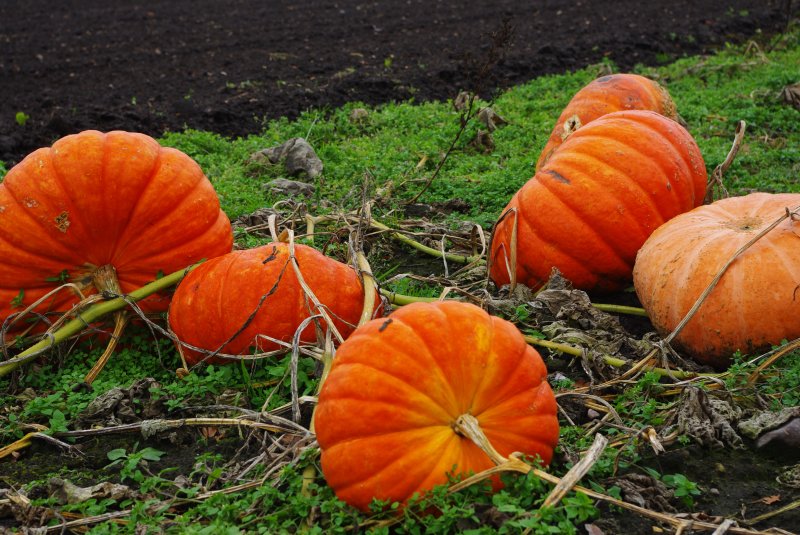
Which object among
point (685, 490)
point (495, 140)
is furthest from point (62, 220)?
point (495, 140)

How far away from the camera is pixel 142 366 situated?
4148 mm

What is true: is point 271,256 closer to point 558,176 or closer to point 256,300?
point 256,300

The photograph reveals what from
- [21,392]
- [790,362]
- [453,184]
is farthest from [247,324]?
[453,184]

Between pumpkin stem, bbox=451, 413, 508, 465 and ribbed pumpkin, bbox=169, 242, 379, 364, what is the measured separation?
1.12 m

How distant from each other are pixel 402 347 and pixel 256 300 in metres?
1.20

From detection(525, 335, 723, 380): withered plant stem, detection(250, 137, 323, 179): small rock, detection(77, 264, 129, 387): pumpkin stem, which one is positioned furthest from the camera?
detection(250, 137, 323, 179): small rock

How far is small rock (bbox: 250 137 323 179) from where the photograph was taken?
23.4ft

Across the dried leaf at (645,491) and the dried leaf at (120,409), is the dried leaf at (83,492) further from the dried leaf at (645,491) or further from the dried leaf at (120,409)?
the dried leaf at (645,491)

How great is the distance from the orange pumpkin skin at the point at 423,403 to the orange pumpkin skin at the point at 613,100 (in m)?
3.08

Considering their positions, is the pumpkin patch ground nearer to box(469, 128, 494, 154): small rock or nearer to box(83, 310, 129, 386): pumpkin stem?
box(83, 310, 129, 386): pumpkin stem

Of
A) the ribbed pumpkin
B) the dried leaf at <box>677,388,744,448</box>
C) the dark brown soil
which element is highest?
the ribbed pumpkin

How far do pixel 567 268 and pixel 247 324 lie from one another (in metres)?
1.67

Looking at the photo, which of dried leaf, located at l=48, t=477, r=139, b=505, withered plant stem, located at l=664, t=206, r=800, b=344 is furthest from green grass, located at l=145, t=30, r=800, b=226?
dried leaf, located at l=48, t=477, r=139, b=505

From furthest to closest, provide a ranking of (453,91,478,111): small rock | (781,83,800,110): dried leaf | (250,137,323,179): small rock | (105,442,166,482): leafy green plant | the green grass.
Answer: (453,91,478,111): small rock → (781,83,800,110): dried leaf → (250,137,323,179): small rock → the green grass → (105,442,166,482): leafy green plant
